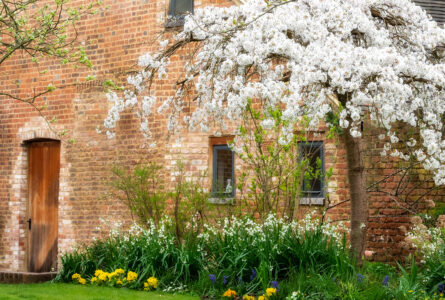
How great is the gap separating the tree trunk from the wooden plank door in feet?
25.8

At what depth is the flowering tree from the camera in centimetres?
697

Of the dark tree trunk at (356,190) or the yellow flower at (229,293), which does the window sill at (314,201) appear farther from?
the yellow flower at (229,293)

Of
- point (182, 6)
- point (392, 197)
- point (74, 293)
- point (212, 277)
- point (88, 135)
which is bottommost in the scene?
point (74, 293)

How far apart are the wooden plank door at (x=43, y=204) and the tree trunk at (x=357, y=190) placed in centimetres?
786

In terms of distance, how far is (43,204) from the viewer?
1435 cm

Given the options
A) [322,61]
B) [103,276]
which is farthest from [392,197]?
[103,276]

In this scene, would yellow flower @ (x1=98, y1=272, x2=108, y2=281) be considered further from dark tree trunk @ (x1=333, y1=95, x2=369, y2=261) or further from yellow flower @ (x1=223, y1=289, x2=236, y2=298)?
dark tree trunk @ (x1=333, y1=95, x2=369, y2=261)

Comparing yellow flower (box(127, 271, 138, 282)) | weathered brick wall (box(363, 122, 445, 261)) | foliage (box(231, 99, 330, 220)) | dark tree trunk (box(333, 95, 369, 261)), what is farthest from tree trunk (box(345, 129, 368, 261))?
yellow flower (box(127, 271, 138, 282))

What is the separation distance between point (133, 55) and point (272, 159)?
465 centimetres

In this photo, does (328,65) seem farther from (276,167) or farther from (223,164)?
(223,164)

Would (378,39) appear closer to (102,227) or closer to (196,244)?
(196,244)

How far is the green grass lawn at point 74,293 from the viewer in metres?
7.83

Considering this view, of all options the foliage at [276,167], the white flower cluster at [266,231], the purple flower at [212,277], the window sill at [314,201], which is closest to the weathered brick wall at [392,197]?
the window sill at [314,201]

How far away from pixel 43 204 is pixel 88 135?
2.22 meters
